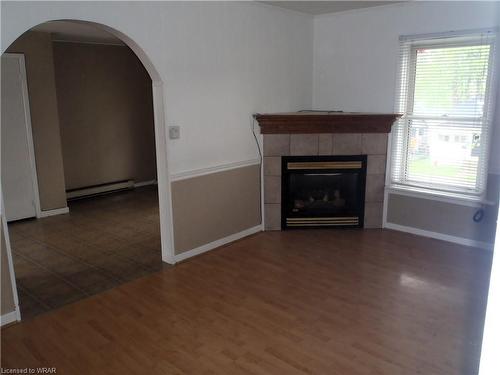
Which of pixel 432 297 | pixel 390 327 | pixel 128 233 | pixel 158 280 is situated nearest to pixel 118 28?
pixel 158 280

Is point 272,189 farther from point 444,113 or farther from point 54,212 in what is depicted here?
point 54,212

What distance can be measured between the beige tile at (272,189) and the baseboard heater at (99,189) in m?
3.04

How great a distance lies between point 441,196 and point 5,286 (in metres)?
3.91

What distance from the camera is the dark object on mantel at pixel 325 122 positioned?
4.36 meters

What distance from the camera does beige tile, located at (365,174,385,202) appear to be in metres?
4.61

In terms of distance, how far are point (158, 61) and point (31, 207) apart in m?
2.89

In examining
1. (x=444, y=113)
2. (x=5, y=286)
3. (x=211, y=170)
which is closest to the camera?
(x=5, y=286)

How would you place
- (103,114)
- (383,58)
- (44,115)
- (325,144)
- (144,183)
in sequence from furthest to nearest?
(144,183) < (103,114) < (44,115) < (325,144) < (383,58)

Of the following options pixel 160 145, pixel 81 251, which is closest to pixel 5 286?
pixel 81 251

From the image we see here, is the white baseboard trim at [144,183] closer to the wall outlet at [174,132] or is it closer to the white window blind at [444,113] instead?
the wall outlet at [174,132]

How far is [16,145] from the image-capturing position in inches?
193

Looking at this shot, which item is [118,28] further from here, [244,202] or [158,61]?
[244,202]

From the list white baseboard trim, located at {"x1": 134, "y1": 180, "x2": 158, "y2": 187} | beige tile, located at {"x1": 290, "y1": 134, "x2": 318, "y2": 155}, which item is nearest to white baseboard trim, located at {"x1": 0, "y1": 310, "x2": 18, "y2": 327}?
beige tile, located at {"x1": 290, "y1": 134, "x2": 318, "y2": 155}

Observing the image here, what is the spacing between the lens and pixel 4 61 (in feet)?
15.3
